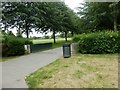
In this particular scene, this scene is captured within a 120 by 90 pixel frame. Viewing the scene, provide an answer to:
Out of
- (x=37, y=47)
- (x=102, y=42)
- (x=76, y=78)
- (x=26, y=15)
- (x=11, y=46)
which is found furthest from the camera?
(x=26, y=15)

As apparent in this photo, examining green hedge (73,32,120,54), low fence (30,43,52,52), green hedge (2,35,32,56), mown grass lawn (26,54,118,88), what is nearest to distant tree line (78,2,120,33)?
green hedge (73,32,120,54)

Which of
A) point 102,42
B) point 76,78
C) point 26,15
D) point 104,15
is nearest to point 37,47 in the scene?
point 26,15

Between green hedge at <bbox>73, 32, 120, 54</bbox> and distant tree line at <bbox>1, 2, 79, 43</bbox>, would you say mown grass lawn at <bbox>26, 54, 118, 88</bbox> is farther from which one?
distant tree line at <bbox>1, 2, 79, 43</bbox>

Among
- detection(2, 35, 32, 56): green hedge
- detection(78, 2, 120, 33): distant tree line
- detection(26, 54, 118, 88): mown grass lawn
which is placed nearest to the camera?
detection(26, 54, 118, 88): mown grass lawn

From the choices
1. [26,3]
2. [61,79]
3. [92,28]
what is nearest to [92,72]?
[61,79]

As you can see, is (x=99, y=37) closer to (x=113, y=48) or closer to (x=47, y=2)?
(x=113, y=48)

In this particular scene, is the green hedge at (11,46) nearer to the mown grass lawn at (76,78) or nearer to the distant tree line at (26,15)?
the distant tree line at (26,15)

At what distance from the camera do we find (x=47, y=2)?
2891 cm

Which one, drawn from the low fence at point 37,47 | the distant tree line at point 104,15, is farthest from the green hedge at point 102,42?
the low fence at point 37,47

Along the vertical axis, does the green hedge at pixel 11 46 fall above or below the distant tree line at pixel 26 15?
below

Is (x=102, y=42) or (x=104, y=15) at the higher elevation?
(x=104, y=15)

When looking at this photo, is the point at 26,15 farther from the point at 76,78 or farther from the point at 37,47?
the point at 76,78

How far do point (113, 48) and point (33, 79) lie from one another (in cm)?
939

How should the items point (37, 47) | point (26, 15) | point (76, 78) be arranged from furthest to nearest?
point (26, 15) → point (37, 47) → point (76, 78)
